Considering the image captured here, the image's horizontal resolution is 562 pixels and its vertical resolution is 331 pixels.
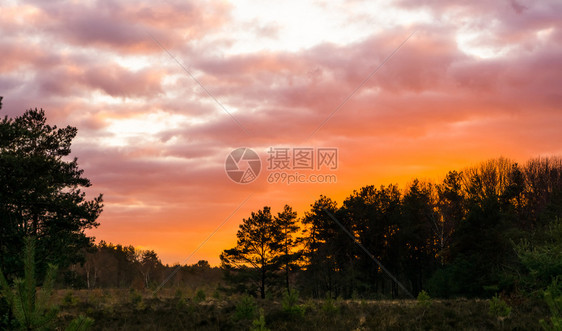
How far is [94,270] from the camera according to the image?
88062 millimetres

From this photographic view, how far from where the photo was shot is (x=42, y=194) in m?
27.4

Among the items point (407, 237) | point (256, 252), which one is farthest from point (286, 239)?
point (407, 237)

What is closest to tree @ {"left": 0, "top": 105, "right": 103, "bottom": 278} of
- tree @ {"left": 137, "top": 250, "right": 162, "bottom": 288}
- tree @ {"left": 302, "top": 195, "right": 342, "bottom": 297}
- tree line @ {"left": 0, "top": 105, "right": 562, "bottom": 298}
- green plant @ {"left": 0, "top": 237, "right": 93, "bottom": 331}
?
tree line @ {"left": 0, "top": 105, "right": 562, "bottom": 298}

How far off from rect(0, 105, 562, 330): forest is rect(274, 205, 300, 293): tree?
17cm

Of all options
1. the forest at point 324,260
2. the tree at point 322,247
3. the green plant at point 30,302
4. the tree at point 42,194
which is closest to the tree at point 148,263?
the forest at point 324,260

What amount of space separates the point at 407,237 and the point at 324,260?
44.2 ft

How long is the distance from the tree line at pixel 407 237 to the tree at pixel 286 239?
0.12 meters

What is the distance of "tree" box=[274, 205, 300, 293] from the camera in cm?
5344

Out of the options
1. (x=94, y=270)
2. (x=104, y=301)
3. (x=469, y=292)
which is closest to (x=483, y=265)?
(x=469, y=292)

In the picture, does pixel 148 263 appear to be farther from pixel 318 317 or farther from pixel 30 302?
pixel 30 302

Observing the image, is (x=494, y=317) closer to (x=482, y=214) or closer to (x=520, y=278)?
(x=520, y=278)

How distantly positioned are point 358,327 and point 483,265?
27396 mm

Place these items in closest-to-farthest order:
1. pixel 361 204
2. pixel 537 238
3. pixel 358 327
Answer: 1. pixel 358 327
2. pixel 537 238
3. pixel 361 204

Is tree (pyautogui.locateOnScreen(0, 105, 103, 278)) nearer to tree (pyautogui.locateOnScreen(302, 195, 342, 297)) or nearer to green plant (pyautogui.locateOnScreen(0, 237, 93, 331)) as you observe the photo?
green plant (pyautogui.locateOnScreen(0, 237, 93, 331))
